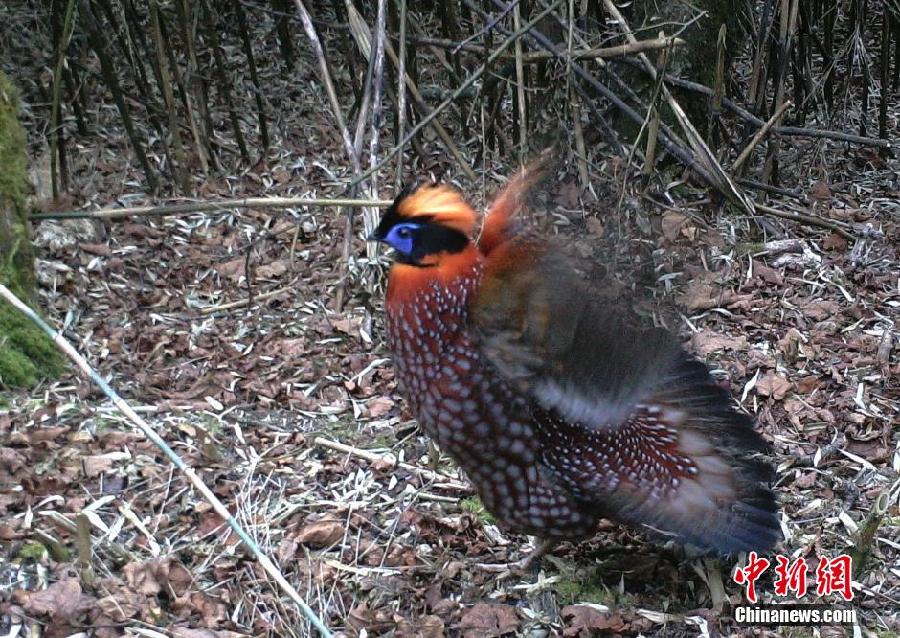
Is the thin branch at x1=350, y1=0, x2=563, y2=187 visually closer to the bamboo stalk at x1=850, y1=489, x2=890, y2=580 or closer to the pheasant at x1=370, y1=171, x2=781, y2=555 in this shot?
the pheasant at x1=370, y1=171, x2=781, y2=555

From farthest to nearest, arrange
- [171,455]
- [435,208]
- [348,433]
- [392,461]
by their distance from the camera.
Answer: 1. [348,433]
2. [392,461]
3. [435,208]
4. [171,455]

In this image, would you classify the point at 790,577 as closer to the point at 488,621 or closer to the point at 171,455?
the point at 488,621

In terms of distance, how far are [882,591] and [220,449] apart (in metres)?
2.07

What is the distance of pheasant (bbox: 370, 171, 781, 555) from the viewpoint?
8.80 ft

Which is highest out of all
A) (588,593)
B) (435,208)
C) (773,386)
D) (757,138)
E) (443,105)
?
(443,105)

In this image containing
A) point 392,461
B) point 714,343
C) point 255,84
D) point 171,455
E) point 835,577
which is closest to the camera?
point 171,455

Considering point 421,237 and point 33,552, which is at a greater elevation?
point 421,237

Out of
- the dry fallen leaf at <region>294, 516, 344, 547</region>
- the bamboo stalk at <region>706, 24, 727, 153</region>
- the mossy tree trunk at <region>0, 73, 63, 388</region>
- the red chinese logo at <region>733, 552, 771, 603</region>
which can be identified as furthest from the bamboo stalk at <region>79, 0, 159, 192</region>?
the red chinese logo at <region>733, 552, 771, 603</region>

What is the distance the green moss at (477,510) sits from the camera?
3289 mm

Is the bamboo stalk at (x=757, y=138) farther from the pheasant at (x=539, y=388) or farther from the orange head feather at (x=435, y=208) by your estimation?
the orange head feather at (x=435, y=208)

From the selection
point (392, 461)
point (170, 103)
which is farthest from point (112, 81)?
point (392, 461)

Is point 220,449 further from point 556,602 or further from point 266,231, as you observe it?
point 266,231

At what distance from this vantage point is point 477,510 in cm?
330

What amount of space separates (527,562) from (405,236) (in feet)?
3.52
